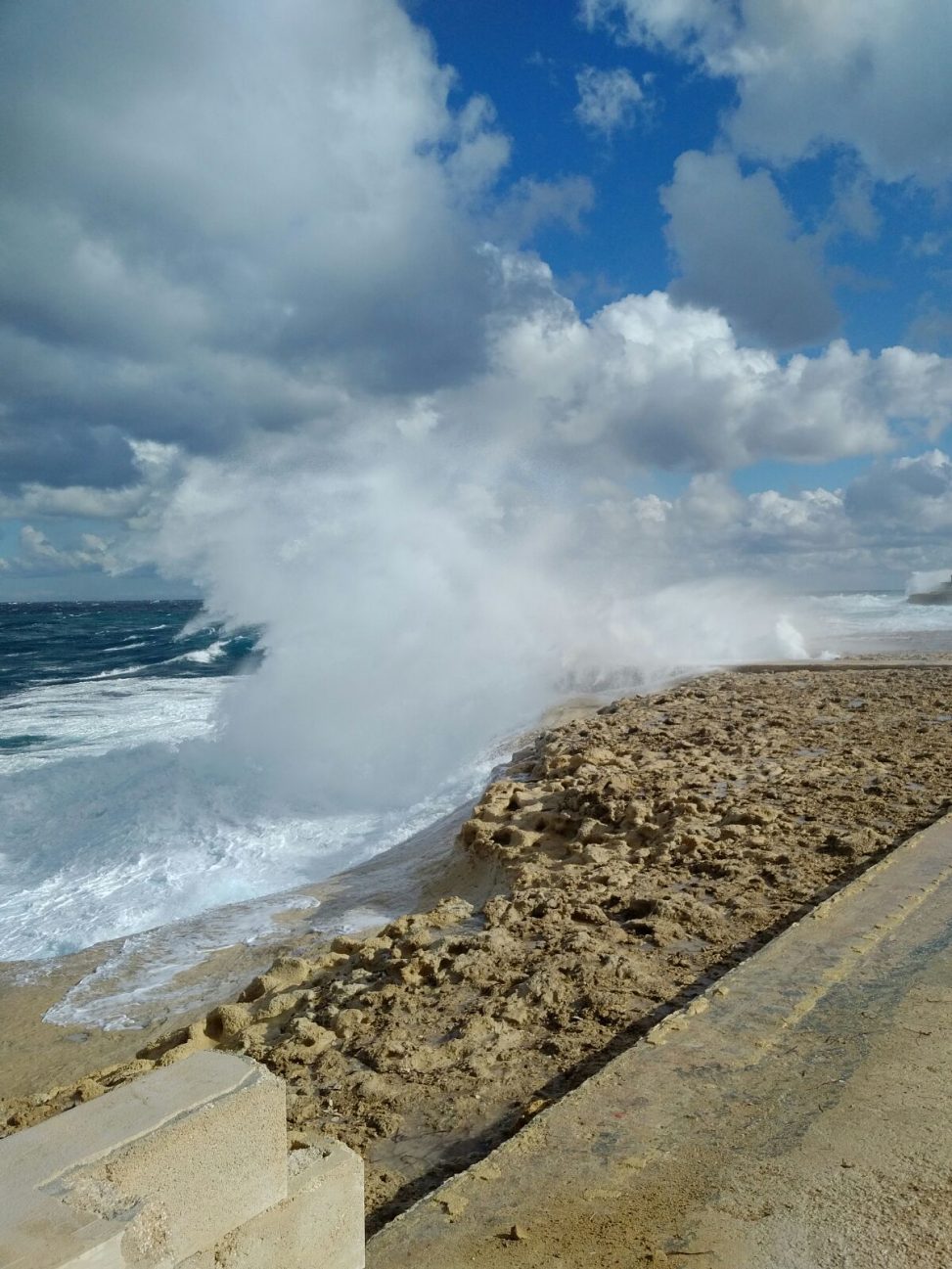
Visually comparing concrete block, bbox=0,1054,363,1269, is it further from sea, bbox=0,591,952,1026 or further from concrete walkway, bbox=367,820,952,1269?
sea, bbox=0,591,952,1026

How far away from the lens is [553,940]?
15.8 ft

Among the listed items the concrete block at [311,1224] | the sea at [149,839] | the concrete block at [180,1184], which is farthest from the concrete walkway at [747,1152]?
the sea at [149,839]

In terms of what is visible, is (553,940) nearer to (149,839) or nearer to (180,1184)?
(180,1184)

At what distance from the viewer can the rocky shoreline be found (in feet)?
11.2

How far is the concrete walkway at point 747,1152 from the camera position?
2330 millimetres

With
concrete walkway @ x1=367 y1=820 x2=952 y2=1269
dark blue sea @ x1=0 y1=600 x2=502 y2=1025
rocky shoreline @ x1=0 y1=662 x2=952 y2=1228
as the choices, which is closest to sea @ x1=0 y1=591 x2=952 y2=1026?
dark blue sea @ x1=0 y1=600 x2=502 y2=1025

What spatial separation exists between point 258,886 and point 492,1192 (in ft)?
22.6

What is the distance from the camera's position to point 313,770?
537 inches

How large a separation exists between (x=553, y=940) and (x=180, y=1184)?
3190 millimetres

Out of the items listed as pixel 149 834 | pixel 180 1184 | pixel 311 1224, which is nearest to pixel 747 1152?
pixel 311 1224

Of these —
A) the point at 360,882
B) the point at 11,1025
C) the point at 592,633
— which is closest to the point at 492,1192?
the point at 11,1025

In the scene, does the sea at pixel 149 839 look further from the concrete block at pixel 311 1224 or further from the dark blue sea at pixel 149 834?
the concrete block at pixel 311 1224

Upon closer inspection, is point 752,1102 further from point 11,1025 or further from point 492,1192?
point 11,1025

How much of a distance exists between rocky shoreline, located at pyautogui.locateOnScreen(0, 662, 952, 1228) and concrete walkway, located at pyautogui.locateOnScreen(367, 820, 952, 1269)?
33cm
